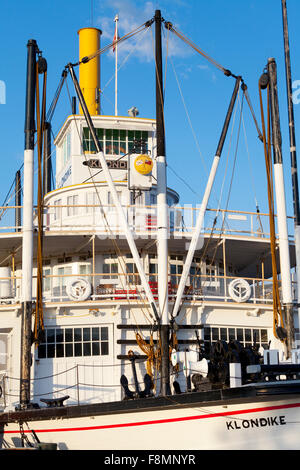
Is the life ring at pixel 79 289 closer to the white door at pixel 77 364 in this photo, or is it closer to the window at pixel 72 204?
the white door at pixel 77 364

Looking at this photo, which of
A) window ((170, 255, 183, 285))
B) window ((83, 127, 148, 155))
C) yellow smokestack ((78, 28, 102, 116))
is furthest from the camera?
yellow smokestack ((78, 28, 102, 116))

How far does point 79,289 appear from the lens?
19281 mm

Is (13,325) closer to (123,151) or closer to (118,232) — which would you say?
(118,232)

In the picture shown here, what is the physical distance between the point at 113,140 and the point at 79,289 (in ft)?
27.5

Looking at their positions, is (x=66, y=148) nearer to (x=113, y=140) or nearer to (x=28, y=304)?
(x=113, y=140)

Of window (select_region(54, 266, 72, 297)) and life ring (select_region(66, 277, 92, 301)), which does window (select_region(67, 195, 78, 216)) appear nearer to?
window (select_region(54, 266, 72, 297))

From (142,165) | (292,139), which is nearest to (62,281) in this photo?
(142,165)

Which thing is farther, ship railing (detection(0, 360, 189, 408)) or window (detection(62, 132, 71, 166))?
window (detection(62, 132, 71, 166))

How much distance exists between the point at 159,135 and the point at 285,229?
518cm

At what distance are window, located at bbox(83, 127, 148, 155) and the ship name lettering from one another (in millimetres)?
14424

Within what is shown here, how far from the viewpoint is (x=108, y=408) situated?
47.9 ft

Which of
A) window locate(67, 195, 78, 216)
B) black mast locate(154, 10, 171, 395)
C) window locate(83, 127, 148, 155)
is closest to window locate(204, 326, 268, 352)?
→ black mast locate(154, 10, 171, 395)

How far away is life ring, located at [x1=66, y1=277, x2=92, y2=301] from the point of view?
63.0ft
